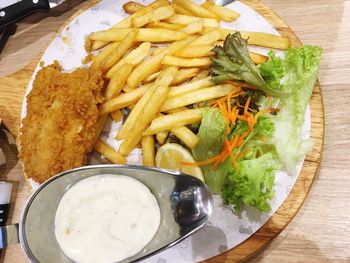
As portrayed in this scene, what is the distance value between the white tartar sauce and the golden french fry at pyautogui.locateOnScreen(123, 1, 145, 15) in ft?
4.34

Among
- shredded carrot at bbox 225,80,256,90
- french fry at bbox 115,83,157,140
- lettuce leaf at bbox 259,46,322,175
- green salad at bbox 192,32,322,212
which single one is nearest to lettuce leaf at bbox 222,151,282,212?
green salad at bbox 192,32,322,212

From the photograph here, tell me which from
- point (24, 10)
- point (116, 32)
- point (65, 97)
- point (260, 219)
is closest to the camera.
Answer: point (260, 219)

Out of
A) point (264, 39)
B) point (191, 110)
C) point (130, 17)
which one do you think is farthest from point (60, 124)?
point (264, 39)

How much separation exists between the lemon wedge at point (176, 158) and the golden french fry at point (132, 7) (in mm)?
1049

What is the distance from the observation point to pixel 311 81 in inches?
90.7

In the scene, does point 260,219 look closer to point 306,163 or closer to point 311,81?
point 306,163

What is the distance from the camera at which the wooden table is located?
2.09m

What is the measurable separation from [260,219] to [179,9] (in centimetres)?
141

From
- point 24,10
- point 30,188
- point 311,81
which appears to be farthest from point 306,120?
point 24,10

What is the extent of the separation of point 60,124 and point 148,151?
49 cm

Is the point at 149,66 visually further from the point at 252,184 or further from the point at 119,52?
the point at 252,184

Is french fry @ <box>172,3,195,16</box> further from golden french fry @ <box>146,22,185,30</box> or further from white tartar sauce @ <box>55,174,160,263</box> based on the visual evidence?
white tartar sauce @ <box>55,174,160,263</box>

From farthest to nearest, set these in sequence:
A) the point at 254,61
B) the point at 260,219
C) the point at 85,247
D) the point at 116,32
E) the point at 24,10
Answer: the point at 24,10, the point at 116,32, the point at 254,61, the point at 260,219, the point at 85,247

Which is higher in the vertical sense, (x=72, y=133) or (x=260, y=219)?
(x=72, y=133)
